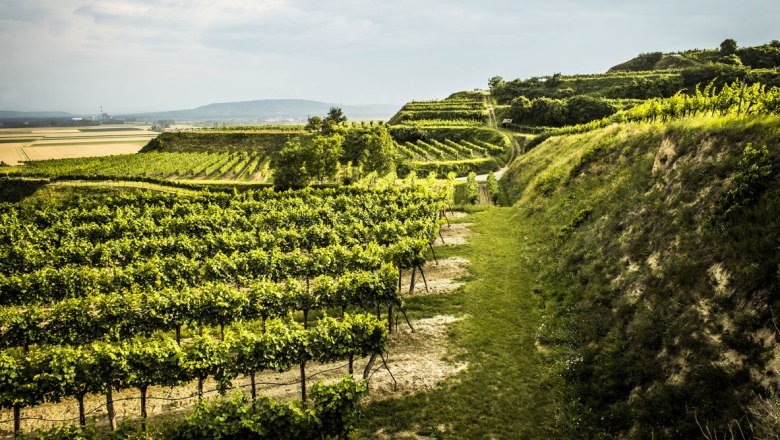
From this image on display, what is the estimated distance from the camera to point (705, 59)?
138500 mm

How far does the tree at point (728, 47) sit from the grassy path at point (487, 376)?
6168 inches

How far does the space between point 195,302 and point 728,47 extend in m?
182

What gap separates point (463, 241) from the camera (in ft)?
137

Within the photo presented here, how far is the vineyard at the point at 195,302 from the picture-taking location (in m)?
15.8

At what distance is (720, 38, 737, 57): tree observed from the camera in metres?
133

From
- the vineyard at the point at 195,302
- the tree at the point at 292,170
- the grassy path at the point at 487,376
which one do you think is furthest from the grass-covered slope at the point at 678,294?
the tree at the point at 292,170

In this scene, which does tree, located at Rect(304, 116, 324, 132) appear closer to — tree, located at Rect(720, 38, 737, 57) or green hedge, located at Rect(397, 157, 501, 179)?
green hedge, located at Rect(397, 157, 501, 179)

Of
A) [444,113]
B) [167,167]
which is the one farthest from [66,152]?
[444,113]

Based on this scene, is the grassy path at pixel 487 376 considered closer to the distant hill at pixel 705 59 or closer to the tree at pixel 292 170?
the tree at pixel 292 170

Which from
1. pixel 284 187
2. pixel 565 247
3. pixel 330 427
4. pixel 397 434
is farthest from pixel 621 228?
pixel 284 187

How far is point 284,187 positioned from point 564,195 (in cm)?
4987

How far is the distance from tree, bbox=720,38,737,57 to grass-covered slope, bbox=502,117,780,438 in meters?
147

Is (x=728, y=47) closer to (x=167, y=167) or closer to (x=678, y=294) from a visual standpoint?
(x=678, y=294)

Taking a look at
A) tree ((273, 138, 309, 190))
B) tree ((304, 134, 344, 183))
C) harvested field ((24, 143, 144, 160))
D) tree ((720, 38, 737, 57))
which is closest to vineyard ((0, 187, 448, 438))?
tree ((273, 138, 309, 190))
